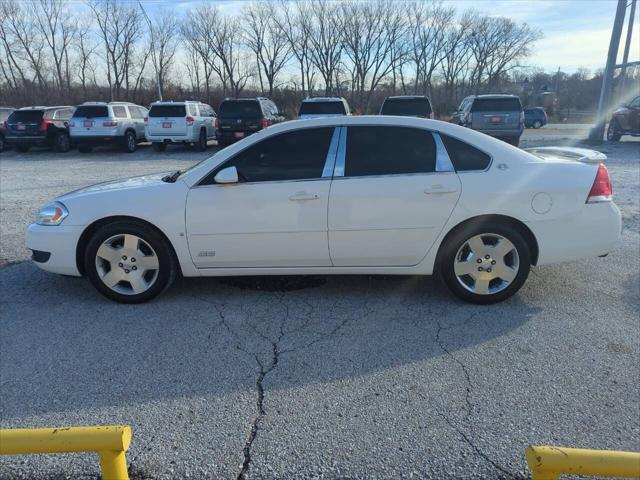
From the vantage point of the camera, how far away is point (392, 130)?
4.09 metres

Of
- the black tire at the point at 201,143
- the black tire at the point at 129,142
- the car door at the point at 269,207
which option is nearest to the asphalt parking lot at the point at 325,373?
the car door at the point at 269,207

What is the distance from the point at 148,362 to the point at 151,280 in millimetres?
1071

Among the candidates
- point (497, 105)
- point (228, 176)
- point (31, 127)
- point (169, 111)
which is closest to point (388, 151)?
point (228, 176)

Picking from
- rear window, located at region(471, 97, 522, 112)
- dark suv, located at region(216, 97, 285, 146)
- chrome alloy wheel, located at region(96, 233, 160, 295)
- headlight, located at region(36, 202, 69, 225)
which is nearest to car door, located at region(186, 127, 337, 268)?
chrome alloy wheel, located at region(96, 233, 160, 295)

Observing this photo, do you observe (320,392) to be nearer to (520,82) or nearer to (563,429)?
(563,429)

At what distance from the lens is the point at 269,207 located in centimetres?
395

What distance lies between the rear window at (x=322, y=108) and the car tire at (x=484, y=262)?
13.4 metres

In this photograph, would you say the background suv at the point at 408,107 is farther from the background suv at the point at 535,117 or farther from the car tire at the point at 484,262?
the background suv at the point at 535,117

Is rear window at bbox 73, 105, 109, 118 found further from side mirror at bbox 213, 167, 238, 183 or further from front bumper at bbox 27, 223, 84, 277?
side mirror at bbox 213, 167, 238, 183

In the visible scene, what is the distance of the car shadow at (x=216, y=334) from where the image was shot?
298cm

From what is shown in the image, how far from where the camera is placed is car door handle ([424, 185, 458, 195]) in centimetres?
390

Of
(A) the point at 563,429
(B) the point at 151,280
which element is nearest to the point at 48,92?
(B) the point at 151,280

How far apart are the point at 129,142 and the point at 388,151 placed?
16349 millimetres

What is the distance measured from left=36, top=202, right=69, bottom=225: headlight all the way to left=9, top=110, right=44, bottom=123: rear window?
1645 cm
